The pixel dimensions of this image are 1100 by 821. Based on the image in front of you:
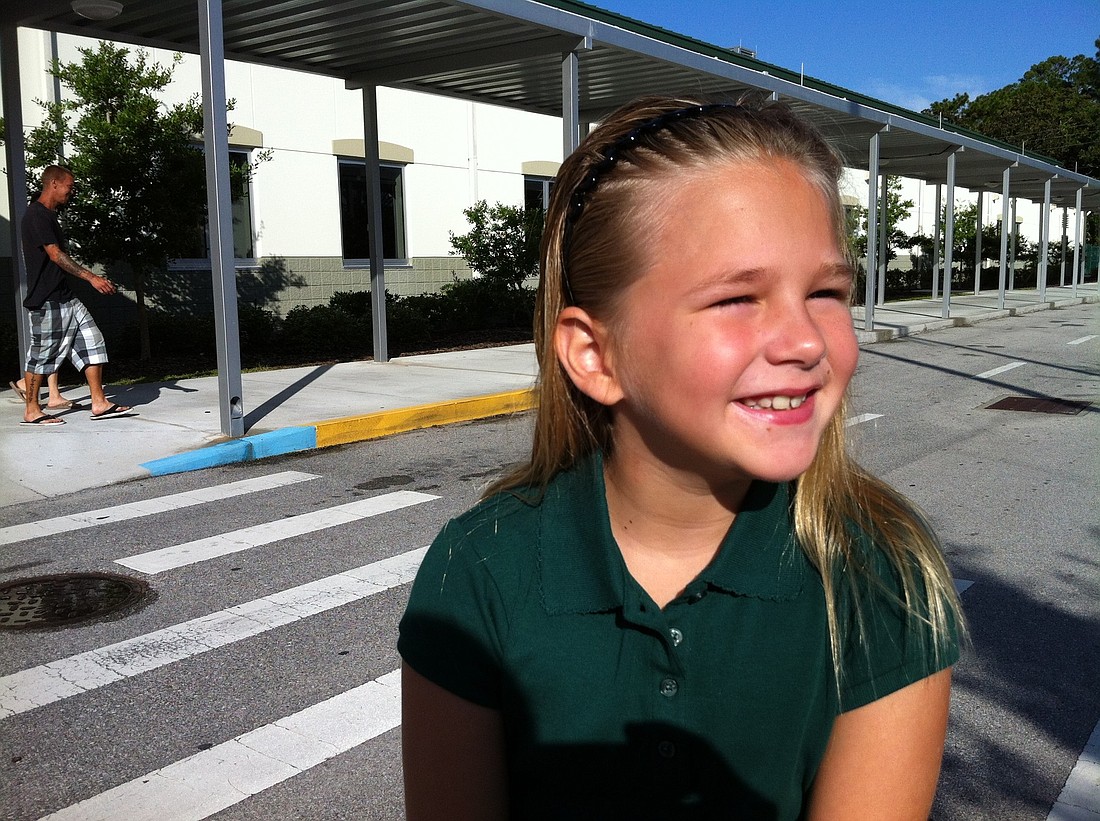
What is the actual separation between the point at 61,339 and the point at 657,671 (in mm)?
8894

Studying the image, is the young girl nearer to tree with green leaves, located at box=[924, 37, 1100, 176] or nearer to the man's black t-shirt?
the man's black t-shirt

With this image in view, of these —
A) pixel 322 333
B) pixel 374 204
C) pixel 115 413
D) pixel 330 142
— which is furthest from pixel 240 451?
pixel 330 142

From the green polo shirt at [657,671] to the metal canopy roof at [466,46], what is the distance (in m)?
7.59

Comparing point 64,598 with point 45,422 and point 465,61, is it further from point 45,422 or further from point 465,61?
point 465,61

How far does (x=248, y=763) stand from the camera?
3.32m

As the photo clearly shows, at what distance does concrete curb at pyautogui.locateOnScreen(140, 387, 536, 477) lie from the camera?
7.92m

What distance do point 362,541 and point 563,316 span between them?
444 cm

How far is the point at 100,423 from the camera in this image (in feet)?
29.9

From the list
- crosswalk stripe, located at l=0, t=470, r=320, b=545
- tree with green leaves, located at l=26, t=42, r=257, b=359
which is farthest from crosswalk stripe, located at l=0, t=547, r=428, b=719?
tree with green leaves, located at l=26, t=42, r=257, b=359

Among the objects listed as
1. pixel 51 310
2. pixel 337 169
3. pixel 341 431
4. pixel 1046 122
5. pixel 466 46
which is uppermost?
pixel 1046 122

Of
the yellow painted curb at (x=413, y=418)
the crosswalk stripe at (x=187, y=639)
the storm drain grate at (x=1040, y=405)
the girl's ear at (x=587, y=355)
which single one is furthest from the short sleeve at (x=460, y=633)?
the storm drain grate at (x=1040, y=405)

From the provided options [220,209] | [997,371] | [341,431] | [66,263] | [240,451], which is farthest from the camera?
[997,371]

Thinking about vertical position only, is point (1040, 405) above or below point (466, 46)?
below

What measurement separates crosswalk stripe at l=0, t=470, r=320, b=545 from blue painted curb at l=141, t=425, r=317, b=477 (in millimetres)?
604
